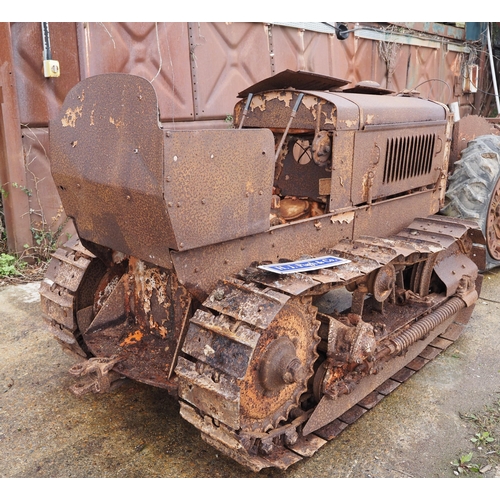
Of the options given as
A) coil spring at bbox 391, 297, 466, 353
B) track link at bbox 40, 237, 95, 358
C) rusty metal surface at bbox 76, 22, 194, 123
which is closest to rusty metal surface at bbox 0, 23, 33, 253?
rusty metal surface at bbox 76, 22, 194, 123

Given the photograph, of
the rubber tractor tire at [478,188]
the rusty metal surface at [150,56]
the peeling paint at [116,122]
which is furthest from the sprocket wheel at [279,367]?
the rusty metal surface at [150,56]

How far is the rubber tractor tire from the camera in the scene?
5262 millimetres

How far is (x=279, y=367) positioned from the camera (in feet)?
9.41

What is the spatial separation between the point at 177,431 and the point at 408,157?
2.84 m

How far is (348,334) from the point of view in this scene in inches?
128

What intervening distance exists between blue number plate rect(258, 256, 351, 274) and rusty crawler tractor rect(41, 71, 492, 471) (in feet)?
0.04

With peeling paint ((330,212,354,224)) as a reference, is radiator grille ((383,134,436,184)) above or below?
above

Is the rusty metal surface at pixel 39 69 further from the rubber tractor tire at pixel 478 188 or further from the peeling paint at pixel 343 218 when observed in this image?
the rubber tractor tire at pixel 478 188

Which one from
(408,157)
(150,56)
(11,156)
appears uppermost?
(150,56)

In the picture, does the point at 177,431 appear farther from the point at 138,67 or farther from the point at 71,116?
the point at 138,67

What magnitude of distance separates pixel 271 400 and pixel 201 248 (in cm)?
95

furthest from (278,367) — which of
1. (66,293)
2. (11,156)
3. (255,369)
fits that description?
(11,156)

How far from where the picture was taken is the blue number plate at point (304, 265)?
9.52 ft

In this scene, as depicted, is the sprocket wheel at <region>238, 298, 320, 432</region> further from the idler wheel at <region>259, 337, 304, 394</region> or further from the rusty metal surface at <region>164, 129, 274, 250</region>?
the rusty metal surface at <region>164, 129, 274, 250</region>
